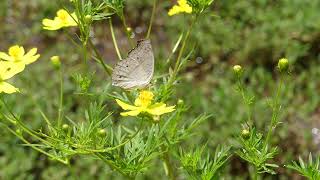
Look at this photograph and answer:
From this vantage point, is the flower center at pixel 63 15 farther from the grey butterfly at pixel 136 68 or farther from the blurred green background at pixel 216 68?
the blurred green background at pixel 216 68

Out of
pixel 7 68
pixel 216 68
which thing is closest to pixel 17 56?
pixel 7 68

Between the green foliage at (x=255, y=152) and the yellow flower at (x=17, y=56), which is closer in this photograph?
the green foliage at (x=255, y=152)

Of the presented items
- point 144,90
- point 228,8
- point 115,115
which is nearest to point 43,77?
point 115,115

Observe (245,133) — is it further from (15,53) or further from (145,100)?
(15,53)

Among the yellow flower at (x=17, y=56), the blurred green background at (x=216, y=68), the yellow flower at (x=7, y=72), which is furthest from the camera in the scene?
the blurred green background at (x=216, y=68)

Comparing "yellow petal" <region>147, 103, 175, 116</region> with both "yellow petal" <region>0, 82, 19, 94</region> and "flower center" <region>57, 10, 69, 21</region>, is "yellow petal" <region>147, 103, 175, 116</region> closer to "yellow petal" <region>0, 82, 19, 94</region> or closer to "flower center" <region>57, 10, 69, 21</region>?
"yellow petal" <region>0, 82, 19, 94</region>

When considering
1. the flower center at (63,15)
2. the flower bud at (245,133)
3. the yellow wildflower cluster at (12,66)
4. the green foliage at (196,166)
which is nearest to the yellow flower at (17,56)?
the yellow wildflower cluster at (12,66)

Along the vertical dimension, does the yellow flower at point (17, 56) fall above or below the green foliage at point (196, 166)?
above

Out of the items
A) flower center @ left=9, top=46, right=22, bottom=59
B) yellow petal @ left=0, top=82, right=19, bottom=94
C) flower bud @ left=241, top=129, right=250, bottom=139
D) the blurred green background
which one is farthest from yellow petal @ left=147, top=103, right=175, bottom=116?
the blurred green background
